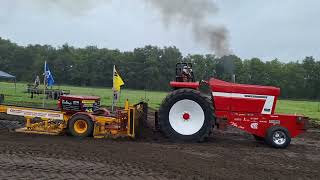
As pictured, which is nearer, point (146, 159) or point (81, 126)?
point (146, 159)

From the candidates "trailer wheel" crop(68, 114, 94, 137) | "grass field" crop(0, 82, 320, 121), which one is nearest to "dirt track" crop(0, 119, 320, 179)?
"trailer wheel" crop(68, 114, 94, 137)

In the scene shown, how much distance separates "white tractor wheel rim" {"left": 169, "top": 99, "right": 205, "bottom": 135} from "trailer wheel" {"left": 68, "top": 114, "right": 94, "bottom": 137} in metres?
2.07

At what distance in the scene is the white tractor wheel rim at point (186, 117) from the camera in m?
13.1

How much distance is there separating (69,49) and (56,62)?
15188 millimetres

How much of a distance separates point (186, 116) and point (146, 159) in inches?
140

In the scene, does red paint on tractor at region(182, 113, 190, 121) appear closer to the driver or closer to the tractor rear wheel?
the tractor rear wheel

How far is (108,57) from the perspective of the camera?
99250 millimetres

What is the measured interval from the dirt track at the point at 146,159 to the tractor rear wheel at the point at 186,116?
35cm

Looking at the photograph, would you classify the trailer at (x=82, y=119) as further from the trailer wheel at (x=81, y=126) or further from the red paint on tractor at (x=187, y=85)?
the red paint on tractor at (x=187, y=85)

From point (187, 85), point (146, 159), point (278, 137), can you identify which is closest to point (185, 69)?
point (187, 85)

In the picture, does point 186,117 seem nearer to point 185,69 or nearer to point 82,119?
point 185,69

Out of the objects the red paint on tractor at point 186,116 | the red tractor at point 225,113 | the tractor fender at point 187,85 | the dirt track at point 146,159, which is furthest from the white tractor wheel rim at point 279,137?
the tractor fender at point 187,85

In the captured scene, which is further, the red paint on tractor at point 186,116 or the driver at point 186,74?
the driver at point 186,74

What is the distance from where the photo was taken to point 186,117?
43.4 ft
